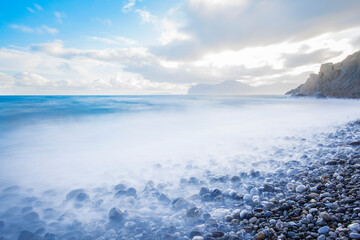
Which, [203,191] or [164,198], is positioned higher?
[203,191]

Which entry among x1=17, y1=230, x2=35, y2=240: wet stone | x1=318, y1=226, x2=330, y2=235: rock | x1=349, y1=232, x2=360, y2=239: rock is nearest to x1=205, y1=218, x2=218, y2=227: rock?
x1=318, y1=226, x2=330, y2=235: rock

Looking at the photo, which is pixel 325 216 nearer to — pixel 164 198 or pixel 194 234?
pixel 194 234

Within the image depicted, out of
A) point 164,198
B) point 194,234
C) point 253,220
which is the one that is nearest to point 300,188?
point 253,220

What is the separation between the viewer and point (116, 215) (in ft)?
8.78

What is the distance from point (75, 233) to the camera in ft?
8.01

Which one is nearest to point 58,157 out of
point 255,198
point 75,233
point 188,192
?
point 75,233

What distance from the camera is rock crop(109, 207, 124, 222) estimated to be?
2.65m

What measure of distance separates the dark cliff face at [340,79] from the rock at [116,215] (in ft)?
185

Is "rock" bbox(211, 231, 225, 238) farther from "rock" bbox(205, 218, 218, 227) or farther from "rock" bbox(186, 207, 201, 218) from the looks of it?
"rock" bbox(186, 207, 201, 218)

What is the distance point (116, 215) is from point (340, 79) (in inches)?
2397

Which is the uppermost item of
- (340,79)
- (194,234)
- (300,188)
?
(340,79)

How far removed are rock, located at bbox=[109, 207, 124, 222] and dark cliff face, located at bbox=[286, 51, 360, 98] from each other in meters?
56.4

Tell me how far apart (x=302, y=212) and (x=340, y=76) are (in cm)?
5945

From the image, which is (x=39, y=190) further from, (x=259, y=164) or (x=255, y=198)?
(x=259, y=164)
